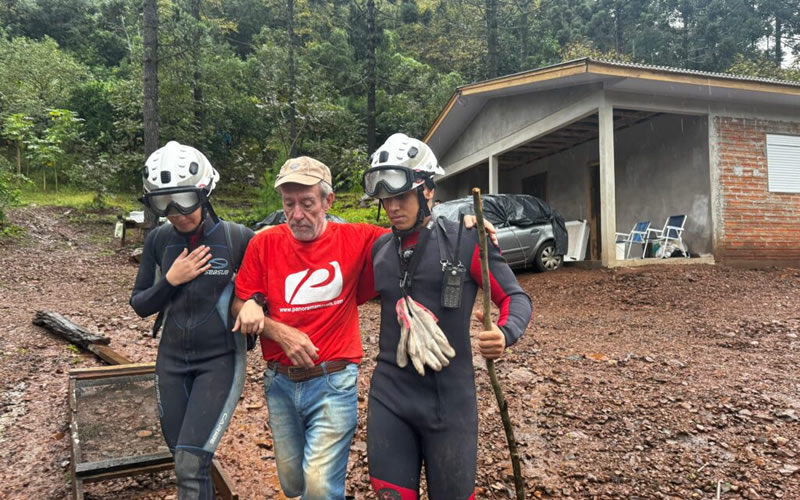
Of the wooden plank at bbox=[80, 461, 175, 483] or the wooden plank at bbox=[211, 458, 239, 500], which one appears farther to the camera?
the wooden plank at bbox=[80, 461, 175, 483]

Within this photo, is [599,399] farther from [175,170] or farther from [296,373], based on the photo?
[175,170]

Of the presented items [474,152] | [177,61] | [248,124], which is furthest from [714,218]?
[248,124]

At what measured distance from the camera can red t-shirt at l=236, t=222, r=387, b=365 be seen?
249 cm

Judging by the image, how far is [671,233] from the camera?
12164mm

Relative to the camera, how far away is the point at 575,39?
38.4 m

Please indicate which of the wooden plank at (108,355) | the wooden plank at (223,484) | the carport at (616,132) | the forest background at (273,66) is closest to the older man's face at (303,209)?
the wooden plank at (223,484)

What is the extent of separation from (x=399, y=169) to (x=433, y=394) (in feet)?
3.20

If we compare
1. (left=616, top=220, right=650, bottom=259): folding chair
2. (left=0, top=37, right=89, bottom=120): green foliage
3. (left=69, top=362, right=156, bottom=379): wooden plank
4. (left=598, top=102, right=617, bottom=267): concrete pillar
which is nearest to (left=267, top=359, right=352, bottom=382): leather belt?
(left=69, top=362, right=156, bottom=379): wooden plank

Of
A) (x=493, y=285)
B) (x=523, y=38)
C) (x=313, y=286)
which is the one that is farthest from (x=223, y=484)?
(x=523, y=38)

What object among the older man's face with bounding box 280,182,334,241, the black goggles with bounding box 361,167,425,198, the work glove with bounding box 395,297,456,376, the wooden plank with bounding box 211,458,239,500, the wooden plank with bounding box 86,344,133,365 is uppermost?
the black goggles with bounding box 361,167,425,198

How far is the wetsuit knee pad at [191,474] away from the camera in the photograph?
2398 mm

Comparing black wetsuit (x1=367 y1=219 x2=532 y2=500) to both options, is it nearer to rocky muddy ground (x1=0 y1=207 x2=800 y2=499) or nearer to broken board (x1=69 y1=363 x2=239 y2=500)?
broken board (x1=69 y1=363 x2=239 y2=500)

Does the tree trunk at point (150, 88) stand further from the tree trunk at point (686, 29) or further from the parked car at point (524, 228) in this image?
the tree trunk at point (686, 29)

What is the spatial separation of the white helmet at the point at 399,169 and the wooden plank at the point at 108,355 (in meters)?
4.88
